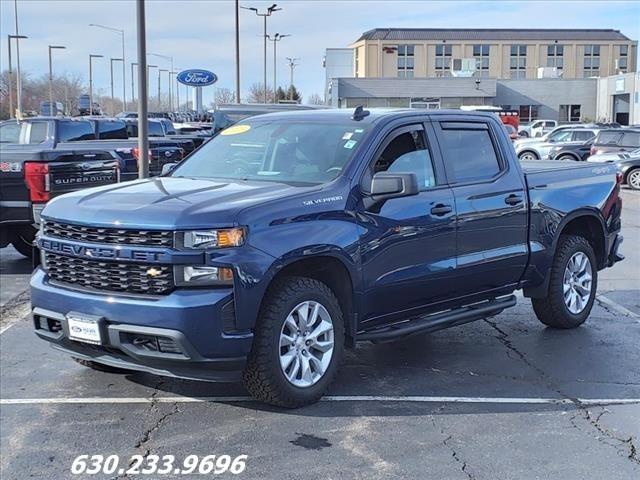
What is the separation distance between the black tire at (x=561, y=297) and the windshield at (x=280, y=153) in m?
2.47

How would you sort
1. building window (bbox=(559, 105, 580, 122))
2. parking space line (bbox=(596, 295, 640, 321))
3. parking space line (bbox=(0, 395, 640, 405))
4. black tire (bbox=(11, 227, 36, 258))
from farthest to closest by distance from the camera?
building window (bbox=(559, 105, 580, 122))
black tire (bbox=(11, 227, 36, 258))
parking space line (bbox=(596, 295, 640, 321))
parking space line (bbox=(0, 395, 640, 405))

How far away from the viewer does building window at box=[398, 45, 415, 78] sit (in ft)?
321

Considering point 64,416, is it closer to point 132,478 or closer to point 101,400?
point 101,400

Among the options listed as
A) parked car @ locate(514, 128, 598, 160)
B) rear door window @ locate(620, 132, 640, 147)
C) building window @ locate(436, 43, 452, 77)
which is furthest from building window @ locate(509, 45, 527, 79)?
rear door window @ locate(620, 132, 640, 147)

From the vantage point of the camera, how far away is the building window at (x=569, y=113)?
2869 inches

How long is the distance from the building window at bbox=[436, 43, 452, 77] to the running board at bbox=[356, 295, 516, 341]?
9336 cm

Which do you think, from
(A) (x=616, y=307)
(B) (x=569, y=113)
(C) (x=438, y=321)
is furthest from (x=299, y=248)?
(B) (x=569, y=113)

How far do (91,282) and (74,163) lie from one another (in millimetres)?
5379

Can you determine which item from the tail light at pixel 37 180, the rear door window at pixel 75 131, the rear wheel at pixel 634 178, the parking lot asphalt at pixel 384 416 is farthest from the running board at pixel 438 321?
the rear wheel at pixel 634 178

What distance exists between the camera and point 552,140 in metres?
30.4

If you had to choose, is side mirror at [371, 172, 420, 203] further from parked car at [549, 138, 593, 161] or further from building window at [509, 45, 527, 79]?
building window at [509, 45, 527, 79]

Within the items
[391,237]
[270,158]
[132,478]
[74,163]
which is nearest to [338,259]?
[391,237]

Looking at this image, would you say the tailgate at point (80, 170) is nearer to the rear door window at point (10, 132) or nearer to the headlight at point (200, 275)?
the rear door window at point (10, 132)

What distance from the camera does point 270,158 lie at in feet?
18.8
